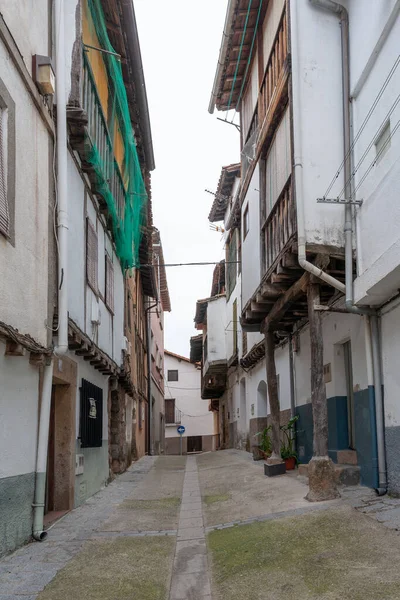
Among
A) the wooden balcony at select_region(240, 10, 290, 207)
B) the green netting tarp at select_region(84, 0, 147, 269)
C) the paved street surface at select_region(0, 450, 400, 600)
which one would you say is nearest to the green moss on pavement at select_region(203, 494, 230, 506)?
the paved street surface at select_region(0, 450, 400, 600)

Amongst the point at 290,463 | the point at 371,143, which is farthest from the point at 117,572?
the point at 290,463

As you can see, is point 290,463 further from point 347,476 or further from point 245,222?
point 245,222

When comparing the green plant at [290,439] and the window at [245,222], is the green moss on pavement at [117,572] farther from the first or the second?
the window at [245,222]

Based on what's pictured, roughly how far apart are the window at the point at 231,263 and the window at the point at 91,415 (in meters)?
10.1

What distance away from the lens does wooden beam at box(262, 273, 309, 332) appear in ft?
29.3

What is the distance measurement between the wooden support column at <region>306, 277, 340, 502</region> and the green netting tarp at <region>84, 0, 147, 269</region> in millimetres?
3740

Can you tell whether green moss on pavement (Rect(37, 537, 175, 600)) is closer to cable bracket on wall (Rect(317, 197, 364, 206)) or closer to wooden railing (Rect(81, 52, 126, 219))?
cable bracket on wall (Rect(317, 197, 364, 206))

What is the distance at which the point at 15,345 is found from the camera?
564 cm

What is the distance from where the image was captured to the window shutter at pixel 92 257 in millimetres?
9516

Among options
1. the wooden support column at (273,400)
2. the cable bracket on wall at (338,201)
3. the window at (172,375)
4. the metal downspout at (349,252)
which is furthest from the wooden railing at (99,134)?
the window at (172,375)

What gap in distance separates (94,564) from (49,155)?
14.5 feet

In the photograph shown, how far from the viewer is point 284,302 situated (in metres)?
10.0

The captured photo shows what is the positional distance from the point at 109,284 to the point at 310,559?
7.82m

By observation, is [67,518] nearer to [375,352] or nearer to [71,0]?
[375,352]
